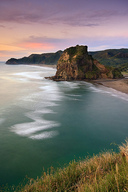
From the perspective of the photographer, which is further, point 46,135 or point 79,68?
point 79,68

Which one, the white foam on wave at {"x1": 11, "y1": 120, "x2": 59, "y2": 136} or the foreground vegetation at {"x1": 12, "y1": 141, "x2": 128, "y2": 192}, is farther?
the white foam on wave at {"x1": 11, "y1": 120, "x2": 59, "y2": 136}

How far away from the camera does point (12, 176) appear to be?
31.0ft

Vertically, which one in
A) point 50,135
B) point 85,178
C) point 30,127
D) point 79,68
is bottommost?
point 50,135

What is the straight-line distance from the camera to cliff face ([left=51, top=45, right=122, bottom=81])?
63.1m

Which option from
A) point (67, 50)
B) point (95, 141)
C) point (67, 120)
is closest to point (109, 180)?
point (95, 141)

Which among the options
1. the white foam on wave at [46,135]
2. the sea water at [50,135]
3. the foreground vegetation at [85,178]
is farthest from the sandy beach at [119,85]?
the foreground vegetation at [85,178]

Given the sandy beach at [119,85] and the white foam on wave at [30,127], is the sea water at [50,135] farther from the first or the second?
the sandy beach at [119,85]

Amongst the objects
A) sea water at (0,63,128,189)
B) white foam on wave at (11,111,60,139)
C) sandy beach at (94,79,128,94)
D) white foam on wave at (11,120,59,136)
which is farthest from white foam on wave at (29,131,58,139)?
sandy beach at (94,79,128,94)

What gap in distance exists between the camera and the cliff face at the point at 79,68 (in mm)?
63094

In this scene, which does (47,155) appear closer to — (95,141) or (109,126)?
(95,141)

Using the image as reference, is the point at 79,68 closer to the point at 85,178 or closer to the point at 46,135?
the point at 46,135

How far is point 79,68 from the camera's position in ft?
207

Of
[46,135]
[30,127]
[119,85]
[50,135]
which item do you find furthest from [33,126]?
[119,85]

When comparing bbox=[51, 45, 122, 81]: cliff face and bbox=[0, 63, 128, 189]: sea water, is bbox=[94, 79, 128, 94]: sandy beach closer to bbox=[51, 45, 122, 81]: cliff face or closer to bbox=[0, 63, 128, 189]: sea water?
bbox=[51, 45, 122, 81]: cliff face
